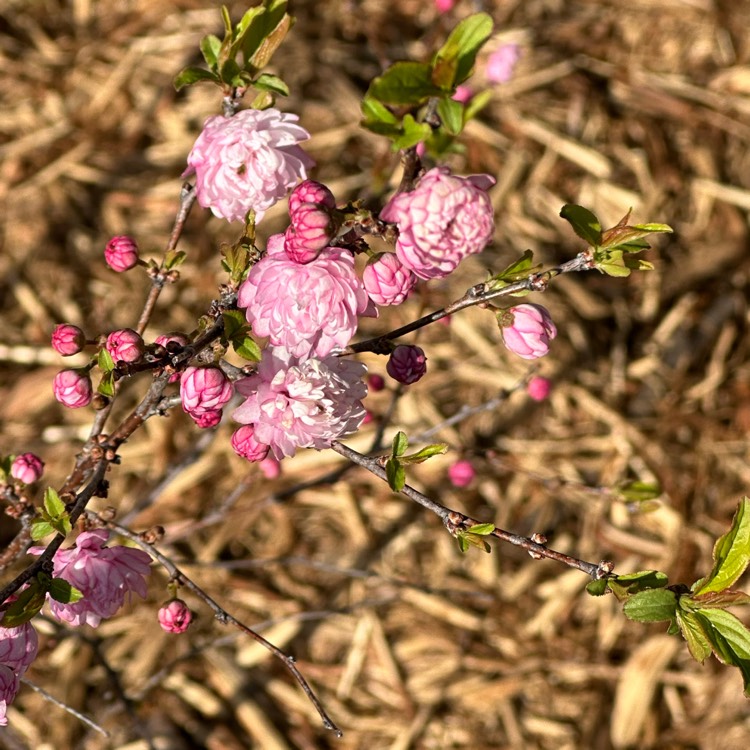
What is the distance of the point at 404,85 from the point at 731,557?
0.78 m

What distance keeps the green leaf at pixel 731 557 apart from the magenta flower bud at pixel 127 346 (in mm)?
836

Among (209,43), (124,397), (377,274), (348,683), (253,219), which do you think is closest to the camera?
(377,274)

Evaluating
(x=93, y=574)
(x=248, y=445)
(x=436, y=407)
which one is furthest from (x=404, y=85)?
(x=436, y=407)

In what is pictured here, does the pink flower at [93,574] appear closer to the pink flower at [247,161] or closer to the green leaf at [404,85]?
the pink flower at [247,161]

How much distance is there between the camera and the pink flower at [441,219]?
101 cm

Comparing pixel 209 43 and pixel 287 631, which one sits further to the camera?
pixel 287 631

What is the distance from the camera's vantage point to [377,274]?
3.61 ft

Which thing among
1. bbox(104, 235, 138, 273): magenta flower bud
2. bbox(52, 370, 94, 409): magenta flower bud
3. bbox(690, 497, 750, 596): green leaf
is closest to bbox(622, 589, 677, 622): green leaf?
bbox(690, 497, 750, 596): green leaf

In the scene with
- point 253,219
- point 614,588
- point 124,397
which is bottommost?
point 124,397

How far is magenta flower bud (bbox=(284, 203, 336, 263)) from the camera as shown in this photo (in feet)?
3.37

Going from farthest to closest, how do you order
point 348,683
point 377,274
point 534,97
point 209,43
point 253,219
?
point 534,97
point 348,683
point 209,43
point 253,219
point 377,274

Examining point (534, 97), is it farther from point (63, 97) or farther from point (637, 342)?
point (63, 97)

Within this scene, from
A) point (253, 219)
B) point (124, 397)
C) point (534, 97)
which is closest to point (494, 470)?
point (124, 397)

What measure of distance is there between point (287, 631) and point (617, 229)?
178cm
